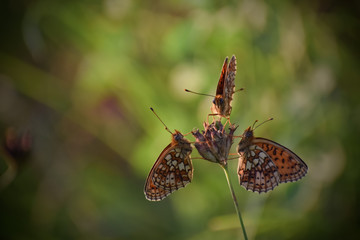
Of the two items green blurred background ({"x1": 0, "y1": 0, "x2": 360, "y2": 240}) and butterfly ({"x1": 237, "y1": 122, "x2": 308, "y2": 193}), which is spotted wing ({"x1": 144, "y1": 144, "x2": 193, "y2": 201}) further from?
green blurred background ({"x1": 0, "y1": 0, "x2": 360, "y2": 240})

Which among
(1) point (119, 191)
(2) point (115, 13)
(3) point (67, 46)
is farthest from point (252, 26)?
(3) point (67, 46)

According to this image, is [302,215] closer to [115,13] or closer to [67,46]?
[115,13]

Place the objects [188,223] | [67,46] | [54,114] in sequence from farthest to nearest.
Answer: [67,46]
[54,114]
[188,223]

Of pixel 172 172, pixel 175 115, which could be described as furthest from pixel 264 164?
pixel 175 115

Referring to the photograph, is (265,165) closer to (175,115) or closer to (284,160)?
(284,160)

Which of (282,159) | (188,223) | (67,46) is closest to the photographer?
(282,159)

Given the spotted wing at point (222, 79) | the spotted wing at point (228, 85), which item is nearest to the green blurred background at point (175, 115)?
the spotted wing at point (228, 85)

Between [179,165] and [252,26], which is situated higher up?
[252,26]
